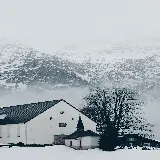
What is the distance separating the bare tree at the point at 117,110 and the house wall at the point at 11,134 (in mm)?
18678

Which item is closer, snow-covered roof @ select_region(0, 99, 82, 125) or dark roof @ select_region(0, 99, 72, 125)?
dark roof @ select_region(0, 99, 72, 125)

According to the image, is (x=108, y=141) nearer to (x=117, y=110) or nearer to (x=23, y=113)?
(x=23, y=113)

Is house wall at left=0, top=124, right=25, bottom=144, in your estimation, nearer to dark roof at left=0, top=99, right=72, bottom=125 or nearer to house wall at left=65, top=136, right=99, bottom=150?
dark roof at left=0, top=99, right=72, bottom=125

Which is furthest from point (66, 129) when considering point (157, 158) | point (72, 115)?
point (157, 158)

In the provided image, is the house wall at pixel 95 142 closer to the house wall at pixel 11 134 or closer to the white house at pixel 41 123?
the white house at pixel 41 123

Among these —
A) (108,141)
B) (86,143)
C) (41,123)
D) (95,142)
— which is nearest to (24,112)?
(41,123)

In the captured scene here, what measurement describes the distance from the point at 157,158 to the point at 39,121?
25.1 meters

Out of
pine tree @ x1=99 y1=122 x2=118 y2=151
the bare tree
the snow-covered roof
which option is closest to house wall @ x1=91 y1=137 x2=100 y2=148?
pine tree @ x1=99 y1=122 x2=118 y2=151

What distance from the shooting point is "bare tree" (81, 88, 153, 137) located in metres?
84.4

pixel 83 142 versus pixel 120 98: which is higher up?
pixel 120 98

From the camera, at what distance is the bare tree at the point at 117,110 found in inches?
3322

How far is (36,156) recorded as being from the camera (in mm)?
53188

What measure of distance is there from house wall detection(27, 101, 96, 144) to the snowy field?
42.9 feet

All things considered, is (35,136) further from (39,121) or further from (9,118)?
(9,118)
